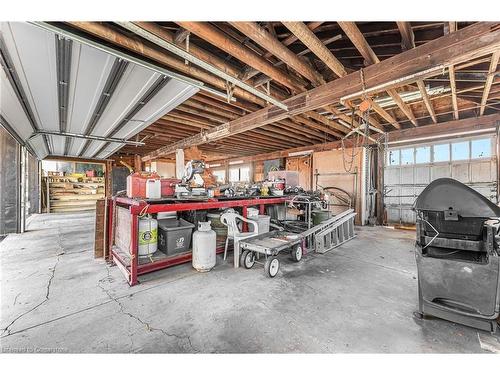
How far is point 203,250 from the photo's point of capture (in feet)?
9.82

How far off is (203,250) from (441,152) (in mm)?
7245

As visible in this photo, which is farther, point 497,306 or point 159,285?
point 159,285

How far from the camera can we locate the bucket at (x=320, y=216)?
4965 millimetres

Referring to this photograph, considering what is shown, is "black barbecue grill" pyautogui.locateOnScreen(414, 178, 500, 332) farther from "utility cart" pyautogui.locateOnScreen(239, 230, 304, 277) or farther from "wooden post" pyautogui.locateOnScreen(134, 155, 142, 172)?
"wooden post" pyautogui.locateOnScreen(134, 155, 142, 172)

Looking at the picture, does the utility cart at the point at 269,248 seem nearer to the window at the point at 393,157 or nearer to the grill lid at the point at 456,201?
the grill lid at the point at 456,201

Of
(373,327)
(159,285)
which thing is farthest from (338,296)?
(159,285)

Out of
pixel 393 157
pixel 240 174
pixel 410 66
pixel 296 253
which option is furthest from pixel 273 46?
pixel 240 174

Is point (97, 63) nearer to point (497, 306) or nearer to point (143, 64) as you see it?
point (143, 64)

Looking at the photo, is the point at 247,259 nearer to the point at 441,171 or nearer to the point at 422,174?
the point at 422,174

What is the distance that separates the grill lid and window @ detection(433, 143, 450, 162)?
5521 millimetres

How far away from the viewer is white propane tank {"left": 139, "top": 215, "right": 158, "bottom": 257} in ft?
9.50

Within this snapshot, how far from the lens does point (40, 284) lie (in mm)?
2613

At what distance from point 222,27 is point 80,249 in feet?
15.3

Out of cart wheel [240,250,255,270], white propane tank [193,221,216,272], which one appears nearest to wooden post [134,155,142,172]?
white propane tank [193,221,216,272]
